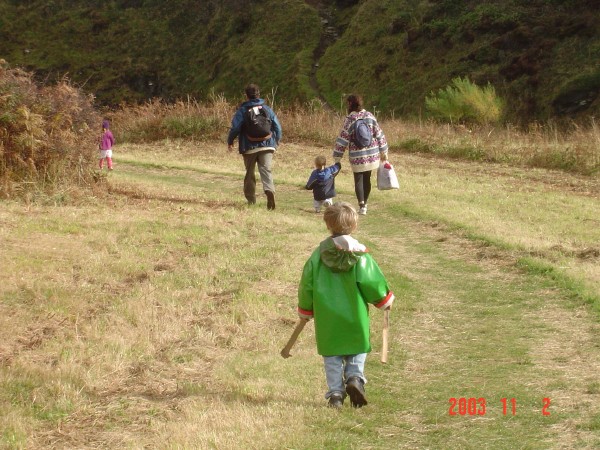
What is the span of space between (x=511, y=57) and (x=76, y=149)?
3750cm

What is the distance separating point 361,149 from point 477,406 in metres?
8.71

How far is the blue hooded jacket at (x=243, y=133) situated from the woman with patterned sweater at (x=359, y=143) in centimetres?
102

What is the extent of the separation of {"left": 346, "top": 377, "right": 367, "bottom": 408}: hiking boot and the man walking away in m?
8.75

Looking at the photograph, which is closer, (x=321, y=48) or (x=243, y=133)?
(x=243, y=133)

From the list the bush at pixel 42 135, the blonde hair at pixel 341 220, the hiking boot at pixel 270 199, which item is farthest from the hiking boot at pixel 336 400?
the hiking boot at pixel 270 199

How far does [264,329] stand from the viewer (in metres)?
8.27

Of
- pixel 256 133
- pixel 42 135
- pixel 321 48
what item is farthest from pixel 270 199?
pixel 321 48

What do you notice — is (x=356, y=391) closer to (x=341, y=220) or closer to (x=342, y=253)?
(x=342, y=253)

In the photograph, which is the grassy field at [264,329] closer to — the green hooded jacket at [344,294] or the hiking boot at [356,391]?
the hiking boot at [356,391]

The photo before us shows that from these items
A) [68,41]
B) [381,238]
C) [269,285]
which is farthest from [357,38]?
[269,285]

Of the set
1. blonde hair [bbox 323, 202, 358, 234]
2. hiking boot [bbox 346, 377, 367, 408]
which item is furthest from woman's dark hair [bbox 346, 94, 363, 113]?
hiking boot [bbox 346, 377, 367, 408]

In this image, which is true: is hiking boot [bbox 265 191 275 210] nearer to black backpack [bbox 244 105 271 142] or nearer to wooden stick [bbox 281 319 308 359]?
black backpack [bbox 244 105 271 142]

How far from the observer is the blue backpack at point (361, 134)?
566 inches

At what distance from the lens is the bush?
43.2ft
